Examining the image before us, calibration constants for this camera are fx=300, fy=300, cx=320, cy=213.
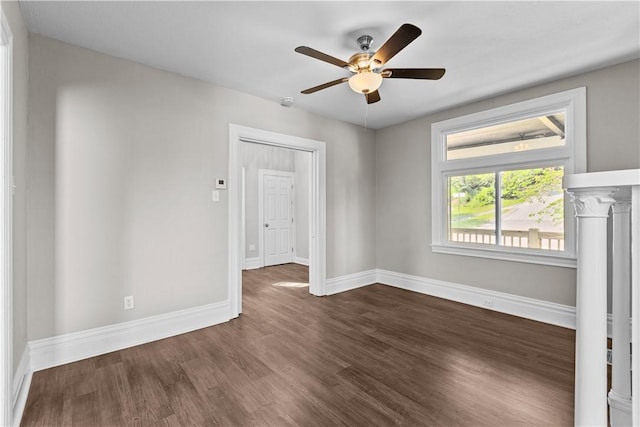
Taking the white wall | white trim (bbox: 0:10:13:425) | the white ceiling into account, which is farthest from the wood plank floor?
the white wall

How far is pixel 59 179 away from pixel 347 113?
330cm

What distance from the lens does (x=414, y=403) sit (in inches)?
75.2

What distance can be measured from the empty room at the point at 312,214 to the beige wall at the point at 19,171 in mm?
38

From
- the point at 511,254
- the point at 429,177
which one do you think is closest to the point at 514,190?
the point at 511,254

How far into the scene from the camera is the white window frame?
305 cm

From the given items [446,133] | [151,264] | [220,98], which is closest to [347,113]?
[446,133]

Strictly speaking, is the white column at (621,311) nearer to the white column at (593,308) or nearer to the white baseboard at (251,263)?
the white column at (593,308)

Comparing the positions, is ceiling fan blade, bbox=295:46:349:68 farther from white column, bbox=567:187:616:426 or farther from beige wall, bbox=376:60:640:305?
beige wall, bbox=376:60:640:305

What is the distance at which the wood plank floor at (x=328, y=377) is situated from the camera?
1.80 meters

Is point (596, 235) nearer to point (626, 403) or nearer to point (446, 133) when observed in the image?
point (626, 403)

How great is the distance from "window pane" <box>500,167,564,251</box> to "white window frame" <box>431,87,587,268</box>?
0.07m

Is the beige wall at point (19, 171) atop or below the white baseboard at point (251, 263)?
atop

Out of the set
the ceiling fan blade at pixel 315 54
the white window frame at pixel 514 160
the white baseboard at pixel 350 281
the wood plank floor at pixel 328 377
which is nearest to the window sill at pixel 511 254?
the white window frame at pixel 514 160

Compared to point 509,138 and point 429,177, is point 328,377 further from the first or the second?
point 509,138
